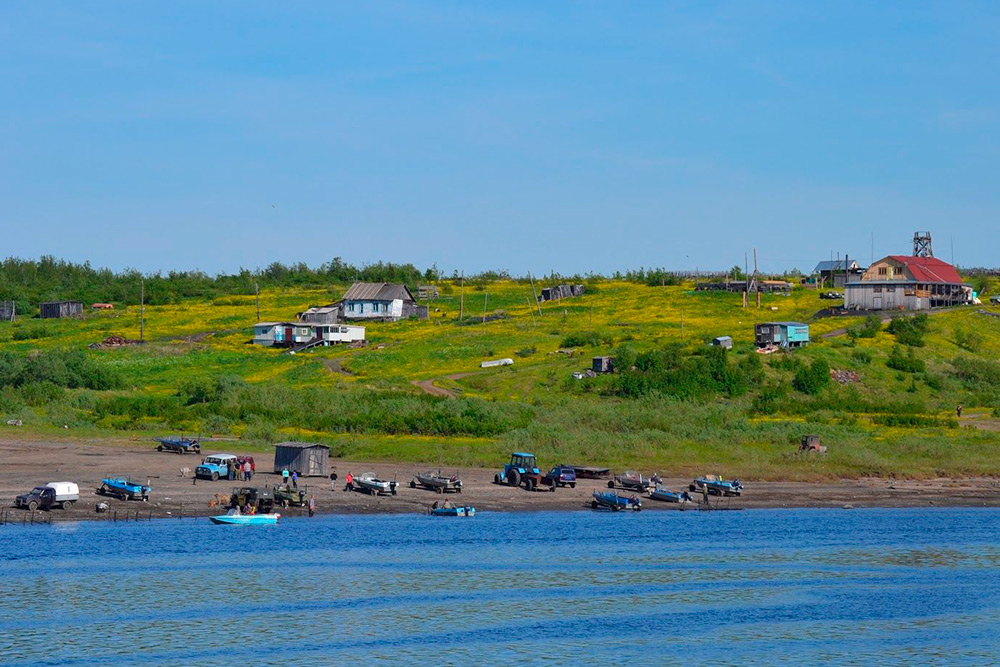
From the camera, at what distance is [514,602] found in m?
53.4

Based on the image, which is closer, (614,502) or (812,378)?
(614,502)

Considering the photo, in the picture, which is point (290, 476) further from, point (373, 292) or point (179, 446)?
point (373, 292)

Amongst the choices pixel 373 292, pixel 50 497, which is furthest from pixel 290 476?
pixel 373 292

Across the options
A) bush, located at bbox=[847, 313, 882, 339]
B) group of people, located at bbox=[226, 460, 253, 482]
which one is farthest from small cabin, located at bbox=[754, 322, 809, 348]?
group of people, located at bbox=[226, 460, 253, 482]

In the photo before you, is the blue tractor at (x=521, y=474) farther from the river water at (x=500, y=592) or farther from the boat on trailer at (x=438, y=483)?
the river water at (x=500, y=592)

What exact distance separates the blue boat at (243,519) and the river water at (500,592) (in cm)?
73

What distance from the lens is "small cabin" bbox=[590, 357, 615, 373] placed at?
120688 millimetres

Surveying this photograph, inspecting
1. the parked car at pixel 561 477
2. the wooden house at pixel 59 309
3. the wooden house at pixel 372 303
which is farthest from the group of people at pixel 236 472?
the wooden house at pixel 59 309

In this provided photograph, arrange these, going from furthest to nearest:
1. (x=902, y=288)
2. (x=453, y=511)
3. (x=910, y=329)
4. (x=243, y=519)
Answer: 1. (x=902, y=288)
2. (x=910, y=329)
3. (x=453, y=511)
4. (x=243, y=519)

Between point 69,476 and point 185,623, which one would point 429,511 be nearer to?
point 69,476

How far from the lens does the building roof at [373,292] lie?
17175cm

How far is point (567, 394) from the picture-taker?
114562 mm

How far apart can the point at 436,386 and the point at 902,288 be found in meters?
Result: 66.1

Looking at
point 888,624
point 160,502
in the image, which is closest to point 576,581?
point 888,624
